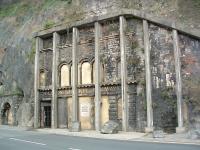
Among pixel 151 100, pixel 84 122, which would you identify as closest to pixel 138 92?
pixel 151 100

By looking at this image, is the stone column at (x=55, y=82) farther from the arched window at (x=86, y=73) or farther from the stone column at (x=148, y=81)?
the stone column at (x=148, y=81)

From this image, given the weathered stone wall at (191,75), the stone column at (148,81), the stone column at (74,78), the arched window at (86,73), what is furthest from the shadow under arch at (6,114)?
the weathered stone wall at (191,75)

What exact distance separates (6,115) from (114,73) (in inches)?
493

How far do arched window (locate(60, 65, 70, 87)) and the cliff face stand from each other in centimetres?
346

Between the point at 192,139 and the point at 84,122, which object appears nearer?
the point at 192,139

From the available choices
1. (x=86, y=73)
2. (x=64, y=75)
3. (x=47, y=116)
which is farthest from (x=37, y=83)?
(x=86, y=73)

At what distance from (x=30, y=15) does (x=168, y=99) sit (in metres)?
19.6

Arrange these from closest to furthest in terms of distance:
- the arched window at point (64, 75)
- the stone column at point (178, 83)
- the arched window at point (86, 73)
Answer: the stone column at point (178, 83) → the arched window at point (86, 73) → the arched window at point (64, 75)

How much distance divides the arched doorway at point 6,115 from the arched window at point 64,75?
6.91 m

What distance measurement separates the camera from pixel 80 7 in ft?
93.4

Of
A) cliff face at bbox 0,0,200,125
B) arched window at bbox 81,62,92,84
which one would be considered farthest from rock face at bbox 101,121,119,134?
cliff face at bbox 0,0,200,125

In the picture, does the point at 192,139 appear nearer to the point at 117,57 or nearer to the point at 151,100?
the point at 151,100

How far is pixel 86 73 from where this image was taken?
79.5 feet

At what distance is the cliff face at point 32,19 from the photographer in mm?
22545
